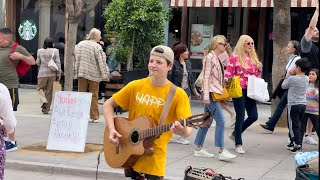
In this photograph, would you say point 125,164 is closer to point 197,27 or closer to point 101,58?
point 101,58

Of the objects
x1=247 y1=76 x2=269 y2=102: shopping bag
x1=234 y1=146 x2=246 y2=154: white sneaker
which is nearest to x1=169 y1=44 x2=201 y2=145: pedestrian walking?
x1=234 y1=146 x2=246 y2=154: white sneaker

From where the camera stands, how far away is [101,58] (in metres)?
12.3

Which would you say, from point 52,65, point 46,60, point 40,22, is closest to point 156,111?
point 52,65

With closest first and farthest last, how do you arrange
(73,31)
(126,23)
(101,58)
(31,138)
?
1. (73,31)
2. (31,138)
3. (101,58)
4. (126,23)

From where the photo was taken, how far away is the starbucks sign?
63.0 feet

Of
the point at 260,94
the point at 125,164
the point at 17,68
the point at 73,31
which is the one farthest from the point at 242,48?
the point at 125,164

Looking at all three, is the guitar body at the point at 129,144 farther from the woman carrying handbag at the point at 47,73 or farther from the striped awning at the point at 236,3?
the striped awning at the point at 236,3

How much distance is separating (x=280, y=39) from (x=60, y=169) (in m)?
5.75

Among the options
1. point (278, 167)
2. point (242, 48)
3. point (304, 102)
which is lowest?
point (278, 167)

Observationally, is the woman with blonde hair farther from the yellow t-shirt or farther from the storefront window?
the storefront window

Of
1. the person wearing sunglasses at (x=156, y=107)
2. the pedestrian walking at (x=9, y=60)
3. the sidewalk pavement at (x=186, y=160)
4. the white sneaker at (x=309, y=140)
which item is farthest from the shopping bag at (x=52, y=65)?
the person wearing sunglasses at (x=156, y=107)

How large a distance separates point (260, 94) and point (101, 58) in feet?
13.0

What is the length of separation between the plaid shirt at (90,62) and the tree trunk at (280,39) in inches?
135

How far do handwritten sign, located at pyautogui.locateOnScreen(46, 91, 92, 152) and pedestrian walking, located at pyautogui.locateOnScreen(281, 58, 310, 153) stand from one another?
3.21 metres
